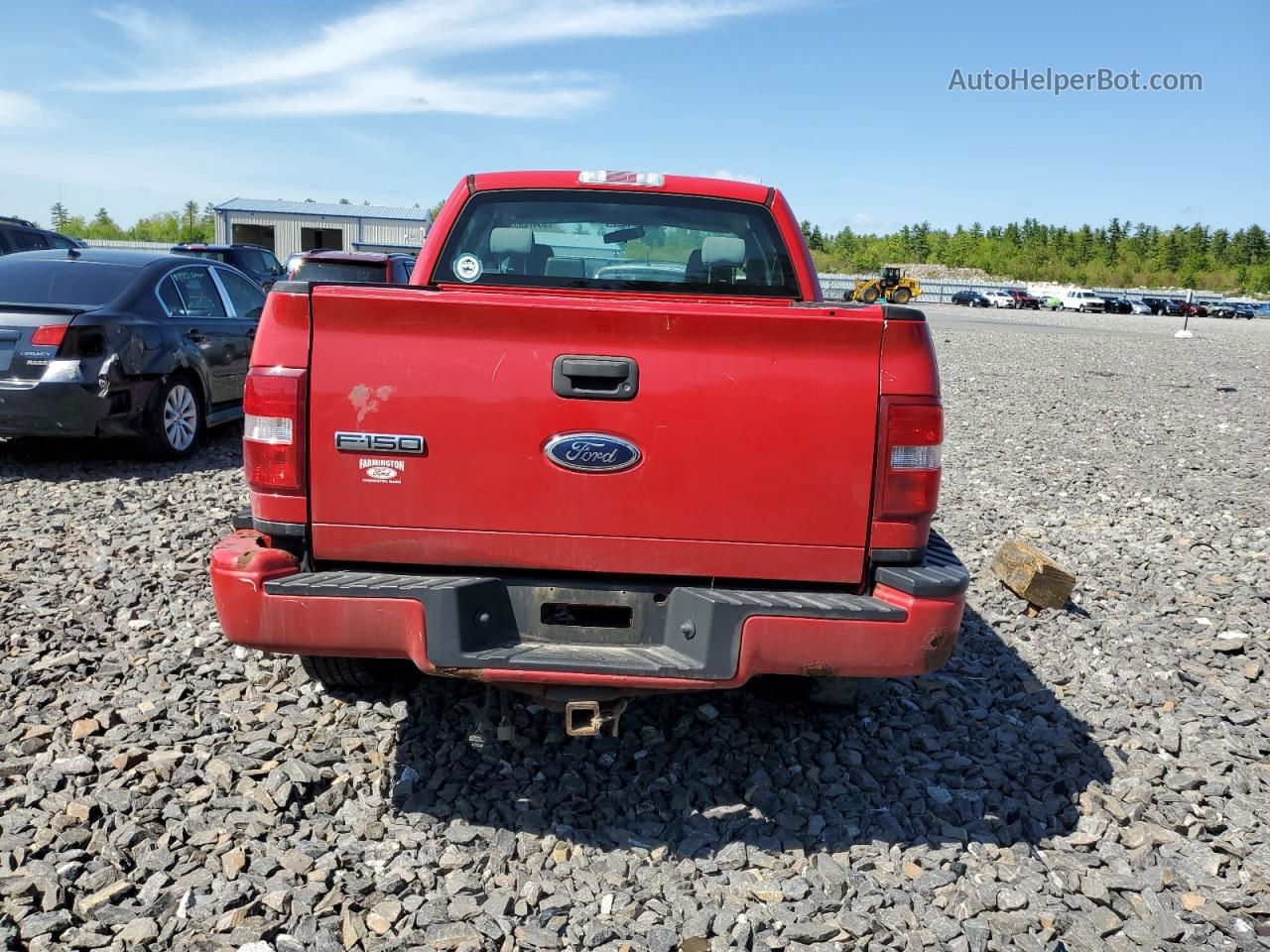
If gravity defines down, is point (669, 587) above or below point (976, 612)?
above

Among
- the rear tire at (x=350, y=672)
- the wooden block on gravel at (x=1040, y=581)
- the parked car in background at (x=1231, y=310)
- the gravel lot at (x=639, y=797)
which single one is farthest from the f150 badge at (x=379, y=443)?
the parked car in background at (x=1231, y=310)

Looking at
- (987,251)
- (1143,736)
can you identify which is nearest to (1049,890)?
(1143,736)

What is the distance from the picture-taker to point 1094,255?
140 meters

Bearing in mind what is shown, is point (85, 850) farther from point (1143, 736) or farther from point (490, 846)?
point (1143, 736)

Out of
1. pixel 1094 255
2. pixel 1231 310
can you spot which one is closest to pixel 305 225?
pixel 1231 310

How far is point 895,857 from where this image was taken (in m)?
3.20

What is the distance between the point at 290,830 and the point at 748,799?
148 centimetres

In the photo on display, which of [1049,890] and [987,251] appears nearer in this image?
[1049,890]

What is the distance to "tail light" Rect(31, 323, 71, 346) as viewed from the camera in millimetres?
7258

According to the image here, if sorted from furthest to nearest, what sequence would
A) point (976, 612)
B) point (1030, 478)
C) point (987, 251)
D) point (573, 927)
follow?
point (987, 251) < point (1030, 478) < point (976, 612) < point (573, 927)

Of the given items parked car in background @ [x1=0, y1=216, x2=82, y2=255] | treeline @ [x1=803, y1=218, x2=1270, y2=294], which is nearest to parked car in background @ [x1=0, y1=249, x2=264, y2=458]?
parked car in background @ [x1=0, y1=216, x2=82, y2=255]

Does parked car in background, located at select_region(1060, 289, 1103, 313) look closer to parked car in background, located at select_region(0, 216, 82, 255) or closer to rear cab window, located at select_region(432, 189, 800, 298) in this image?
parked car in background, located at select_region(0, 216, 82, 255)

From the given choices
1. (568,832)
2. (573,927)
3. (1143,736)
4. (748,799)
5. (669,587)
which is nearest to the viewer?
(573,927)

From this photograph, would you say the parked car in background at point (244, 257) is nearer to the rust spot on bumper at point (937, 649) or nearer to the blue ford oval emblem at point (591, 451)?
the blue ford oval emblem at point (591, 451)
